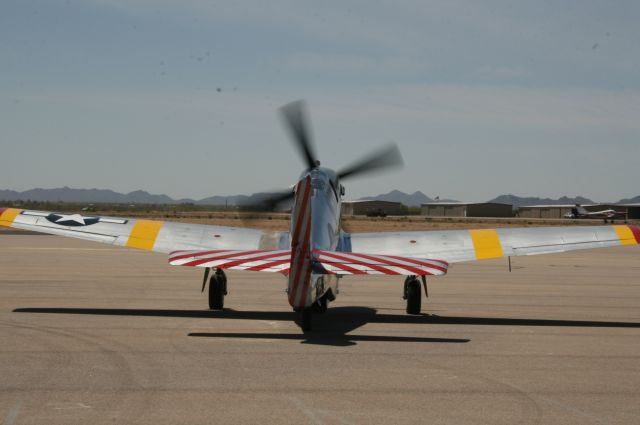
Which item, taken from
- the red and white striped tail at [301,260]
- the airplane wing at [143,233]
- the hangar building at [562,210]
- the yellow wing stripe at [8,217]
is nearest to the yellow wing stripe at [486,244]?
the airplane wing at [143,233]

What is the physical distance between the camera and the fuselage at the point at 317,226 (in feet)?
40.3

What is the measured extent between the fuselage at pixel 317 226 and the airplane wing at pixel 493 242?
185 cm

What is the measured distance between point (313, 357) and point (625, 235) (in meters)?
9.30

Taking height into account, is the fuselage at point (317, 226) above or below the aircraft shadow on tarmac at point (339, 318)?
above

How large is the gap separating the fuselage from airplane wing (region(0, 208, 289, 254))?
2.01 m

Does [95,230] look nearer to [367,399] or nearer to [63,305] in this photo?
[63,305]

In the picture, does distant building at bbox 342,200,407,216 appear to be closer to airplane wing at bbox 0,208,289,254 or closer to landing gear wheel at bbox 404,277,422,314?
airplane wing at bbox 0,208,289,254

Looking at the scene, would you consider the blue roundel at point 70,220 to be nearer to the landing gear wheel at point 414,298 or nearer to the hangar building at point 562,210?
the landing gear wheel at point 414,298

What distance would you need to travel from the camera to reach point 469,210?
548 feet

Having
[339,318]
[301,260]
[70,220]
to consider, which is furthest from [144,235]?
[301,260]

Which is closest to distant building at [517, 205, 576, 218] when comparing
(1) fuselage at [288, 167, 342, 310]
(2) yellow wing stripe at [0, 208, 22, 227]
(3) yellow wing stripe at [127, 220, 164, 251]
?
(3) yellow wing stripe at [127, 220, 164, 251]

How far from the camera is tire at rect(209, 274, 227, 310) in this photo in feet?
53.4

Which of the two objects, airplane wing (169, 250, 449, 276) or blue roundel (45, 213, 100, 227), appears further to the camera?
blue roundel (45, 213, 100, 227)

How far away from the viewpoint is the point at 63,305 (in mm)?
16281
